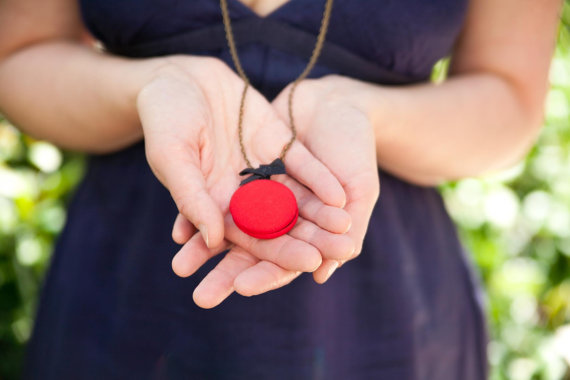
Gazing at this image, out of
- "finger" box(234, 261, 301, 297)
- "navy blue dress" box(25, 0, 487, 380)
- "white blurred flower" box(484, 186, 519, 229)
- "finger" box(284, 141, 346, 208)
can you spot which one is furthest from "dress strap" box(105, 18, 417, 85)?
"white blurred flower" box(484, 186, 519, 229)

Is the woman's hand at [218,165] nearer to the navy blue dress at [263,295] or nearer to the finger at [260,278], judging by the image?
the finger at [260,278]

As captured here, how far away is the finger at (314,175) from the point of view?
3.43ft

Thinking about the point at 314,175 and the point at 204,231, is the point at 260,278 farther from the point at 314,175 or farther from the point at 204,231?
the point at 314,175

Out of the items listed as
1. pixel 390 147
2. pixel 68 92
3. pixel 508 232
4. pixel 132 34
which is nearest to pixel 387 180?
pixel 390 147

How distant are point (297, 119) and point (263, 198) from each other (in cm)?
29

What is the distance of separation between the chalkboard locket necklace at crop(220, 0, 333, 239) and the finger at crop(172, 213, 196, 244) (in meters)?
0.10

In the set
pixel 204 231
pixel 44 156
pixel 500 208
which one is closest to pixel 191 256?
pixel 204 231

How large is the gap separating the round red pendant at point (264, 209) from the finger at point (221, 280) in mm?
55

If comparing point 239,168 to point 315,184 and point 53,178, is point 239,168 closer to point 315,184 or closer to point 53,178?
point 315,184

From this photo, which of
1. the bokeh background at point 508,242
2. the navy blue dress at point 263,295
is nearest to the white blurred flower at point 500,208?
the bokeh background at point 508,242

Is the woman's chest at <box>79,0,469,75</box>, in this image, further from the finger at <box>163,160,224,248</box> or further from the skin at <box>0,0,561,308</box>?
the finger at <box>163,160,224,248</box>

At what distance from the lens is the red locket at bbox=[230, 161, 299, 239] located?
1.06 metres

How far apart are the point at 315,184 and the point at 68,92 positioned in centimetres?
78

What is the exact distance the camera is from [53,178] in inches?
84.0
